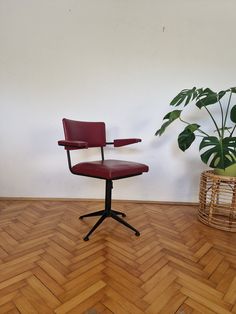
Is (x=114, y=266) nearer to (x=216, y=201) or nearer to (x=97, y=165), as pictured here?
(x=97, y=165)

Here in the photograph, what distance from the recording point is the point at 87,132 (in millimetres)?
1809

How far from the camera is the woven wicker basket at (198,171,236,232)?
169cm

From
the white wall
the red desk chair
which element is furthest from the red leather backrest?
the white wall

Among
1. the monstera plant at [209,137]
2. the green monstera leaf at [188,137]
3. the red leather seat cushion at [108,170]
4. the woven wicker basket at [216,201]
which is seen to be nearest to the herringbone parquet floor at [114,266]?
the woven wicker basket at [216,201]

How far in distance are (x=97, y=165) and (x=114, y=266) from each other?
662 millimetres

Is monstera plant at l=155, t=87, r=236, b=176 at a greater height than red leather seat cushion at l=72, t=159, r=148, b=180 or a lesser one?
greater

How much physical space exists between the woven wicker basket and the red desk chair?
631 mm

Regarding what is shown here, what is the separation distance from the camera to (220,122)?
7.01 feet

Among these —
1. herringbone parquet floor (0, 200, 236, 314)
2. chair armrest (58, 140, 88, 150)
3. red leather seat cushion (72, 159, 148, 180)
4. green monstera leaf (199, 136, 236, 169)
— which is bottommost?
herringbone parquet floor (0, 200, 236, 314)

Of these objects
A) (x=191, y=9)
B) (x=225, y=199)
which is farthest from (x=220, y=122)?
(x=191, y=9)

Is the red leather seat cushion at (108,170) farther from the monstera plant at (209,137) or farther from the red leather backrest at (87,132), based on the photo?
the monstera plant at (209,137)

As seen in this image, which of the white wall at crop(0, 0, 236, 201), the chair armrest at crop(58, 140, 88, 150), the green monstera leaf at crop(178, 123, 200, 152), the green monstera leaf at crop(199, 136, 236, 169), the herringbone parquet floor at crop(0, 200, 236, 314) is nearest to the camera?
the herringbone parquet floor at crop(0, 200, 236, 314)

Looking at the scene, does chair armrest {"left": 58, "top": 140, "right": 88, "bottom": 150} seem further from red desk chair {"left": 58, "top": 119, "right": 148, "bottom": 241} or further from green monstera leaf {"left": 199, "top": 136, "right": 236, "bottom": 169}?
green monstera leaf {"left": 199, "top": 136, "right": 236, "bottom": 169}

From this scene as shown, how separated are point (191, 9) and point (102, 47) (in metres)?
0.95
